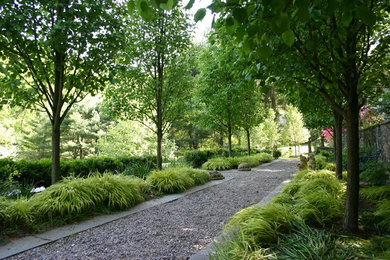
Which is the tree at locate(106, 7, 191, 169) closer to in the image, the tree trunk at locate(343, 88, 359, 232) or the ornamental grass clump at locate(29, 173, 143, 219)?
the ornamental grass clump at locate(29, 173, 143, 219)

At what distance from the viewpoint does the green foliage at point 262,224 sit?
8.14ft

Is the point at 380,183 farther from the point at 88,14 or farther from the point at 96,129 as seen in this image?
the point at 96,129

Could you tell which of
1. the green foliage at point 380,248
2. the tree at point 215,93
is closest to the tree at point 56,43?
the green foliage at point 380,248

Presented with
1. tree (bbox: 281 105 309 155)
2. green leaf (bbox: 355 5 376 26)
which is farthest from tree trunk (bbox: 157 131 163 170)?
tree (bbox: 281 105 309 155)

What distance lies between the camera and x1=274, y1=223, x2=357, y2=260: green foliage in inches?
82.7

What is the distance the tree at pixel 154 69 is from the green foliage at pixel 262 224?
4529mm

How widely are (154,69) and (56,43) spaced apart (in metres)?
3.40

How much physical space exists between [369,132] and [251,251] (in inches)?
332

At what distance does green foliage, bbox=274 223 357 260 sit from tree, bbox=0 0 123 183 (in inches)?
159

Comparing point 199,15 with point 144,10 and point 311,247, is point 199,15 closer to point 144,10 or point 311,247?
point 144,10

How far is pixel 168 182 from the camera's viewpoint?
237 inches

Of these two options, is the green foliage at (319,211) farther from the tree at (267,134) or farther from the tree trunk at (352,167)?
the tree at (267,134)

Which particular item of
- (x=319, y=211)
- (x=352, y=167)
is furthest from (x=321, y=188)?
(x=352, y=167)

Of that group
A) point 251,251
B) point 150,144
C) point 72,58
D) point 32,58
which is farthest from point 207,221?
point 150,144
